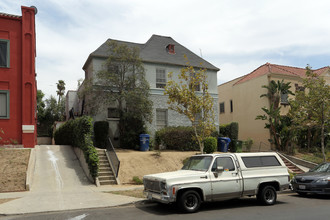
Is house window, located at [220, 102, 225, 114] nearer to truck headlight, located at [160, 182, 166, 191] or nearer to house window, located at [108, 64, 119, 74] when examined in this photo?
house window, located at [108, 64, 119, 74]

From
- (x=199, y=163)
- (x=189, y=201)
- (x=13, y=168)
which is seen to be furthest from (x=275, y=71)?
(x=13, y=168)

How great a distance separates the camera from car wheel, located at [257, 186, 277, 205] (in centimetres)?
953

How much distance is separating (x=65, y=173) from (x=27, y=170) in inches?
72.6

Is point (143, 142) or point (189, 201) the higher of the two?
point (143, 142)

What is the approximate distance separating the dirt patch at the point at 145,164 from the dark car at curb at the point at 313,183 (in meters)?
6.47

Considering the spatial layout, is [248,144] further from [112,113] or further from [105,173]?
[105,173]

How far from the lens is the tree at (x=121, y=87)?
18.9 m

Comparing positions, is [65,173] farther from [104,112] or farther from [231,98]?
[231,98]

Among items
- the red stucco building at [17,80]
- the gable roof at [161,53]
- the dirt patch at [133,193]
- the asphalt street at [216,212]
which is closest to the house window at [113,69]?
the gable roof at [161,53]

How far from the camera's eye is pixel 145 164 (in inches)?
627

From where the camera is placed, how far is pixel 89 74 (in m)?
22.4

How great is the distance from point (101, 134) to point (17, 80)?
5855 millimetres

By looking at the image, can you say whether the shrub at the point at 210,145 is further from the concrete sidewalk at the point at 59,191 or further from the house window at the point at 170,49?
the house window at the point at 170,49

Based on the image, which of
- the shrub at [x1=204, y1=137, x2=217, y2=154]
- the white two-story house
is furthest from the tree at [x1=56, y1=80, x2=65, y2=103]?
the shrub at [x1=204, y1=137, x2=217, y2=154]
